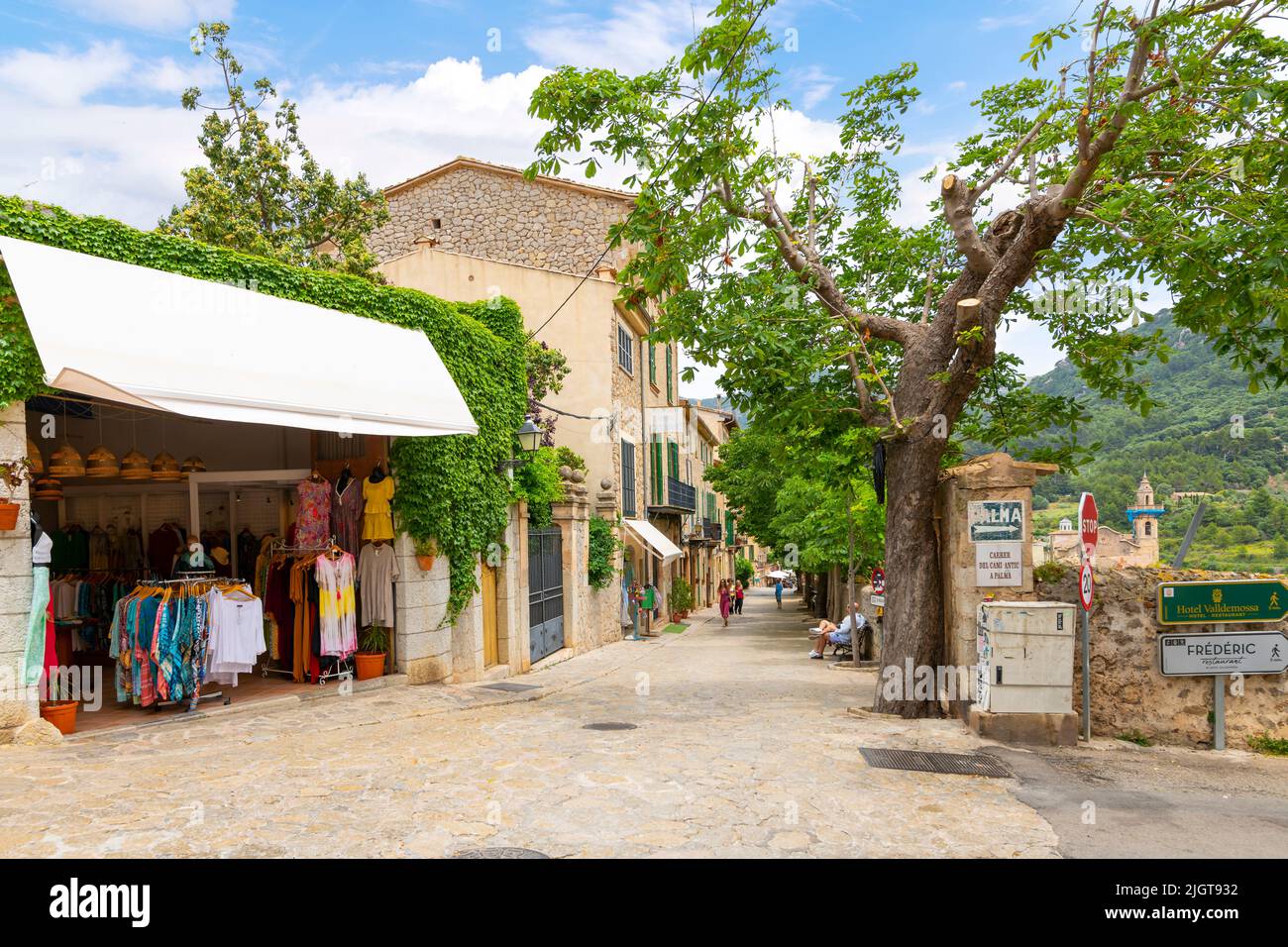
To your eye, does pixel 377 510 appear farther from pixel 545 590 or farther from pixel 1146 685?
pixel 1146 685

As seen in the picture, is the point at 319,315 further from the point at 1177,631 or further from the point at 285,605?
the point at 1177,631

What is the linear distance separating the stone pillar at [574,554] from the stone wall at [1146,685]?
10785 mm

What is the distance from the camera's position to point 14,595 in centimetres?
661

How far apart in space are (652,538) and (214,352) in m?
17.6

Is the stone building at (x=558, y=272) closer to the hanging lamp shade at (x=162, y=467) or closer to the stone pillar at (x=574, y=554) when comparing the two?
the stone pillar at (x=574, y=554)

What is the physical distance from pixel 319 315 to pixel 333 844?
19.8ft

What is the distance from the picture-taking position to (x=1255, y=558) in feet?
65.6

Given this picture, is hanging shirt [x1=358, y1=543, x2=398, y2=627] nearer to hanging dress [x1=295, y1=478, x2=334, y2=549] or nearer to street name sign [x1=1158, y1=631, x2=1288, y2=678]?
hanging dress [x1=295, y1=478, x2=334, y2=549]

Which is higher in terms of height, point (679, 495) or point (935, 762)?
point (679, 495)

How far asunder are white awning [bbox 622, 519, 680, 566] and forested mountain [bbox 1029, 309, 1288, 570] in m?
9.77

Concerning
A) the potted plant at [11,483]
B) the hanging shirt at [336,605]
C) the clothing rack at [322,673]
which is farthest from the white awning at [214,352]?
the clothing rack at [322,673]

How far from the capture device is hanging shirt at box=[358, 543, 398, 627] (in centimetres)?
1024

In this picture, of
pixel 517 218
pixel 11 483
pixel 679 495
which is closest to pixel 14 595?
pixel 11 483

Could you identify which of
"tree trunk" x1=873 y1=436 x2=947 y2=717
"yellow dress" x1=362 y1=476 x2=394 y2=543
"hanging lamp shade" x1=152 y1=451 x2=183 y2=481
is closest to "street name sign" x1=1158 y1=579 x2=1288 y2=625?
"tree trunk" x1=873 y1=436 x2=947 y2=717
